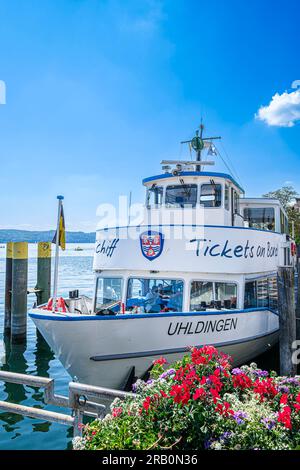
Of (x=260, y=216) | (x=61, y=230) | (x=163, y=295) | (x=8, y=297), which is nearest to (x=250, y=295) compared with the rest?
(x=163, y=295)

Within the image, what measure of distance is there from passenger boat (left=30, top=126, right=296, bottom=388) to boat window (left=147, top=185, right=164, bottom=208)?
0.09 feet

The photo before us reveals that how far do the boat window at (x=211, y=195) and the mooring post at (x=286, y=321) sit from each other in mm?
2401

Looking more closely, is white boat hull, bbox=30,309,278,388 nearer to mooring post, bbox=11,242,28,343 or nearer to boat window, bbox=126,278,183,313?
boat window, bbox=126,278,183,313

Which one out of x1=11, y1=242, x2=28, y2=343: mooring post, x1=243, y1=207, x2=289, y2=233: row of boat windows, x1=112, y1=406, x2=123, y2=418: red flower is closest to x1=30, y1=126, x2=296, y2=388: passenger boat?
x1=243, y1=207, x2=289, y2=233: row of boat windows

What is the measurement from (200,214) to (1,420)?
21.8 feet

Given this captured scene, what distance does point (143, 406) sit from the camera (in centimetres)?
346

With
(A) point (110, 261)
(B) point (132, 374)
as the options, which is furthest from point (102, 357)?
(A) point (110, 261)

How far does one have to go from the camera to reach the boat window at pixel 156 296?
8.77m

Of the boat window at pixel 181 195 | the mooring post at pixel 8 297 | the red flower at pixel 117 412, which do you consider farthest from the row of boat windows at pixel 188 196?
the mooring post at pixel 8 297

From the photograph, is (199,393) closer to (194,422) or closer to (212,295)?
(194,422)

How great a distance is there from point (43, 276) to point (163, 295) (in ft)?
30.7

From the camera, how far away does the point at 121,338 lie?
7.38 metres

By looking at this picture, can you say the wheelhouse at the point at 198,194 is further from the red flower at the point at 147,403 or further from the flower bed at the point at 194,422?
the red flower at the point at 147,403
